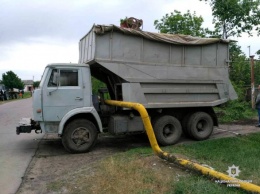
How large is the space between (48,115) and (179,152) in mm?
3365

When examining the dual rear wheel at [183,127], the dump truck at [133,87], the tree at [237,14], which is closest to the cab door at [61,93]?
the dump truck at [133,87]

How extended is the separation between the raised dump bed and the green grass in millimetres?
1813

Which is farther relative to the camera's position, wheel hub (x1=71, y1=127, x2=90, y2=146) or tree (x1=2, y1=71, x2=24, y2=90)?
tree (x1=2, y1=71, x2=24, y2=90)

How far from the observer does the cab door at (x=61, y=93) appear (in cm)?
814

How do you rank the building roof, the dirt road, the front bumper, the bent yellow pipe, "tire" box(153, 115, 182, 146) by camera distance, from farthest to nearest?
"tire" box(153, 115, 182, 146), the front bumper, the building roof, the dirt road, the bent yellow pipe

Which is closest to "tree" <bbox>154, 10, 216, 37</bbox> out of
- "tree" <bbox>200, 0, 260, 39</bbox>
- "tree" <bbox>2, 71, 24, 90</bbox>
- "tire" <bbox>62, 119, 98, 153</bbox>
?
"tree" <bbox>200, 0, 260, 39</bbox>

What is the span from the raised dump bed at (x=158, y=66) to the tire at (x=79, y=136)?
4.04ft

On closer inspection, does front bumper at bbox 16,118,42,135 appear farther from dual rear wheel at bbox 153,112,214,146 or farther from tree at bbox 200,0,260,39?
tree at bbox 200,0,260,39

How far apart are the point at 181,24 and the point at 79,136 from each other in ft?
46.3

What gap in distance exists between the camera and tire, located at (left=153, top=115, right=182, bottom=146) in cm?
890

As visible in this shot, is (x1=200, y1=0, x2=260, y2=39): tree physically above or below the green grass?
above

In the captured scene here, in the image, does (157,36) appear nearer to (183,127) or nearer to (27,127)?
(183,127)

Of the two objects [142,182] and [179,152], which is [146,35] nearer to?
[179,152]

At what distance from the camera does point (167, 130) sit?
30.0ft
